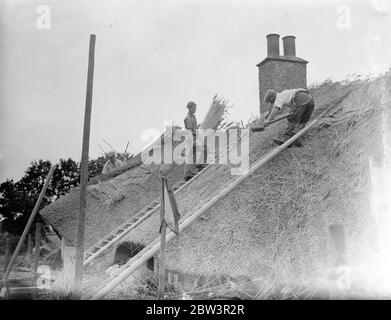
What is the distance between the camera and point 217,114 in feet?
29.0

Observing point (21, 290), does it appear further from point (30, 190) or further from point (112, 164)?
point (30, 190)

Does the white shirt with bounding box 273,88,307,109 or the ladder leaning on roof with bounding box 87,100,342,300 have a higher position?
the white shirt with bounding box 273,88,307,109

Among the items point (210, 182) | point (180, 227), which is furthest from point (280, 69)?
point (180, 227)

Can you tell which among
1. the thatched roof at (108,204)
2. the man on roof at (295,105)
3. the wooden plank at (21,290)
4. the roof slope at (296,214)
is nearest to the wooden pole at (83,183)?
the roof slope at (296,214)

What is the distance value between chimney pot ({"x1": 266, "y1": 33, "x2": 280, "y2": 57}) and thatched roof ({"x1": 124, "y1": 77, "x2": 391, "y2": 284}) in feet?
12.9

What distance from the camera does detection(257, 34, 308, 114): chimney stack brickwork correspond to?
948 cm

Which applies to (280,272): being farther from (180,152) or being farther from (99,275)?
(180,152)

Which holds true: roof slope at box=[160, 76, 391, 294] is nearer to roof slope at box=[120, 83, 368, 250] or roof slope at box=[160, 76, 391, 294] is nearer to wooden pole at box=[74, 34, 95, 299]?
roof slope at box=[120, 83, 368, 250]

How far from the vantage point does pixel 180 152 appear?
28.7ft

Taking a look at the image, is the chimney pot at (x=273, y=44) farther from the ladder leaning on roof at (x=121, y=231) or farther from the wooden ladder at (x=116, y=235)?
the wooden ladder at (x=116, y=235)

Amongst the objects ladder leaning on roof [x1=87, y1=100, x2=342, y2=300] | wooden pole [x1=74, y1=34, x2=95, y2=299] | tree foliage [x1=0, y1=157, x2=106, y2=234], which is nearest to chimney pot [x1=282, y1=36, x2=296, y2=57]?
ladder leaning on roof [x1=87, y1=100, x2=342, y2=300]

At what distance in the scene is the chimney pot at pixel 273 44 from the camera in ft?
31.4

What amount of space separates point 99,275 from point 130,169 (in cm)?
489
